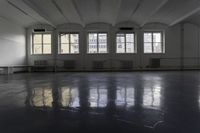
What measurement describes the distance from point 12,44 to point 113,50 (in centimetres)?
801

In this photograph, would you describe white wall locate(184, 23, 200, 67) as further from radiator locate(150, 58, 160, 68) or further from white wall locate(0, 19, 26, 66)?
white wall locate(0, 19, 26, 66)

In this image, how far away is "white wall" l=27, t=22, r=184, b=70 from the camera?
19.0m

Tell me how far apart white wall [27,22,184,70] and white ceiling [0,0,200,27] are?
1.99 feet

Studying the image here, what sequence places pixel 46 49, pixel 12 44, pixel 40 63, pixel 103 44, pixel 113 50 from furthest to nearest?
1. pixel 46 49
2. pixel 103 44
3. pixel 113 50
4. pixel 40 63
5. pixel 12 44

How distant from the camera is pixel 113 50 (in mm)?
19078

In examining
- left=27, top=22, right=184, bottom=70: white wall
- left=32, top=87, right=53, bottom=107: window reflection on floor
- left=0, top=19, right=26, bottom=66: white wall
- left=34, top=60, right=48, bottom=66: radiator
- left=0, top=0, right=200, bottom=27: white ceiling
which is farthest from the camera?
left=27, top=22, right=184, bottom=70: white wall

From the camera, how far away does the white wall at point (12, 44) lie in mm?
14625

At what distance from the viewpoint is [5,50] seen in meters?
14.9

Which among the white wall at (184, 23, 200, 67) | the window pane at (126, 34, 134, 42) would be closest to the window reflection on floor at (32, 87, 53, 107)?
the window pane at (126, 34, 134, 42)

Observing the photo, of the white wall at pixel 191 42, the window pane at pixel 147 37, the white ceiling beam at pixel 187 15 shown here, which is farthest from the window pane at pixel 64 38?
the white wall at pixel 191 42

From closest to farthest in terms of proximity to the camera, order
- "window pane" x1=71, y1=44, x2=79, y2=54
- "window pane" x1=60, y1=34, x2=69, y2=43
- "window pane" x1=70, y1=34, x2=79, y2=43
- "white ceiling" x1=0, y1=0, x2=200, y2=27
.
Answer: "white ceiling" x1=0, y1=0, x2=200, y2=27, "window pane" x1=71, y1=44, x2=79, y2=54, "window pane" x1=70, y1=34, x2=79, y2=43, "window pane" x1=60, y1=34, x2=69, y2=43

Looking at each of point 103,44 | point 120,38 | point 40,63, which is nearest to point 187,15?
point 120,38

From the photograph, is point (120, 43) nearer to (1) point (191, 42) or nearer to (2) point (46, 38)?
(1) point (191, 42)

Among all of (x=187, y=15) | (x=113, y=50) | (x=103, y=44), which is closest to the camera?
(x=187, y=15)
